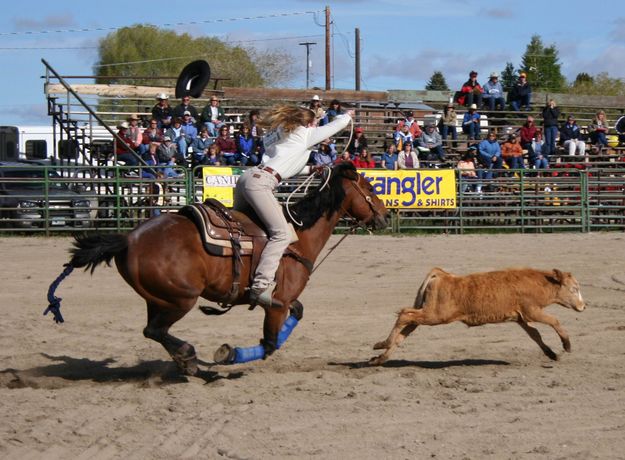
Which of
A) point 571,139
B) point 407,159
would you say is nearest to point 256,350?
point 407,159

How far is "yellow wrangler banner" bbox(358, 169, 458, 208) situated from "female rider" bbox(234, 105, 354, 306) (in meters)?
12.2

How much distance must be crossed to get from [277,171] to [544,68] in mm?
77360

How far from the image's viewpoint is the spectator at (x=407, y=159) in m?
21.4

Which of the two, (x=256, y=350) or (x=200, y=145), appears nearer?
(x=256, y=350)

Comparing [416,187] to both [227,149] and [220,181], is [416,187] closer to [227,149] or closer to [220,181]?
[227,149]

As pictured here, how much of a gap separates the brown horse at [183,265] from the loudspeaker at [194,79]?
23.6ft

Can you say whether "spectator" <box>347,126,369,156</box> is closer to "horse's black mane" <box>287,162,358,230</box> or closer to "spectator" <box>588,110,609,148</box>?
"spectator" <box>588,110,609,148</box>

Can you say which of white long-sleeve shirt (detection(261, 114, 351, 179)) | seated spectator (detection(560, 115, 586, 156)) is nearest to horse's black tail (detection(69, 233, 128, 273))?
white long-sleeve shirt (detection(261, 114, 351, 179))

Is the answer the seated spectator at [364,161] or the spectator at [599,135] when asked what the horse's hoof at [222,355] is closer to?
the seated spectator at [364,161]

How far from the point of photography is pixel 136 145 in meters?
20.9

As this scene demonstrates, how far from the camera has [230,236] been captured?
7848 millimetres

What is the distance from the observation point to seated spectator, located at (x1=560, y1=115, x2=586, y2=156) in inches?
987

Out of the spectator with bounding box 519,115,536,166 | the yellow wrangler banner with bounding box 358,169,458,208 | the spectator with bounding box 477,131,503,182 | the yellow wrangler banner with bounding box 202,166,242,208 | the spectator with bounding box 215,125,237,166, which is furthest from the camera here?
the spectator with bounding box 519,115,536,166

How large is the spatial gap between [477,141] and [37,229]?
1164 cm
